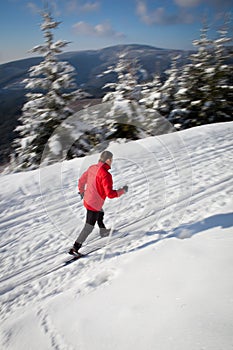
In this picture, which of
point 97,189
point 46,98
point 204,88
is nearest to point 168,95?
point 204,88

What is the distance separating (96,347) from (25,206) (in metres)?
4.27

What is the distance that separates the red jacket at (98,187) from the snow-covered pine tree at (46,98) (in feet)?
27.6

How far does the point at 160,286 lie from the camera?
3.04 metres

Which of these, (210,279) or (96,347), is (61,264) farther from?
(210,279)

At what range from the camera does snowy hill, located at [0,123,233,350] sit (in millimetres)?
2537

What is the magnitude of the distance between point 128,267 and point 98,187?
1319 millimetres

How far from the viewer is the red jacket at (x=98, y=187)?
3.70 meters

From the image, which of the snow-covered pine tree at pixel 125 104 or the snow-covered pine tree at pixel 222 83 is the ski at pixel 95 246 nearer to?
the snow-covered pine tree at pixel 125 104

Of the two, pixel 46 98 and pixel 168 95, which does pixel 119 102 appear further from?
pixel 168 95

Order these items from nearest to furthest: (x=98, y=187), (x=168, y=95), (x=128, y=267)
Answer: (x=128, y=267)
(x=98, y=187)
(x=168, y=95)

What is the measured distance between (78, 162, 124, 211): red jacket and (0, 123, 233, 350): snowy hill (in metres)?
0.91

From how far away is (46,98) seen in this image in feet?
39.3

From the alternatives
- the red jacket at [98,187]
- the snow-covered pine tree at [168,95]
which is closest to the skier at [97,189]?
the red jacket at [98,187]

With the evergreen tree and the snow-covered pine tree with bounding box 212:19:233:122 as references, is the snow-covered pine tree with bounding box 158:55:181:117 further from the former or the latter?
the snow-covered pine tree with bounding box 212:19:233:122
